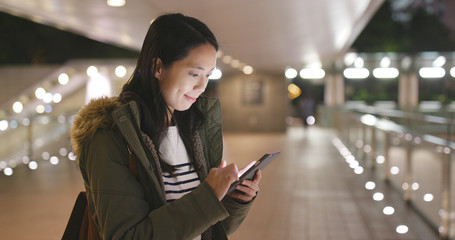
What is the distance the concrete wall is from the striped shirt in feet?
61.9

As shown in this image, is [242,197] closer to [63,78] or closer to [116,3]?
[116,3]

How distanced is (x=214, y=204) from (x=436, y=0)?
3701cm

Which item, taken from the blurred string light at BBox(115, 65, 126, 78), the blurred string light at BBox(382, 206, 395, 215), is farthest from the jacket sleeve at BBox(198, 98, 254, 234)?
the blurred string light at BBox(115, 65, 126, 78)

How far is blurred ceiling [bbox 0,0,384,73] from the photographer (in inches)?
233

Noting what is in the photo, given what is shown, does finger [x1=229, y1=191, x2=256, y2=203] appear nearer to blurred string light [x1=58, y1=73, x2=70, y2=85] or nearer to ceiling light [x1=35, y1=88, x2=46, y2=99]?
ceiling light [x1=35, y1=88, x2=46, y2=99]

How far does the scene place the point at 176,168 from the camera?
1.43 metres

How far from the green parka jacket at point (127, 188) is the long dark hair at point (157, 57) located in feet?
0.28

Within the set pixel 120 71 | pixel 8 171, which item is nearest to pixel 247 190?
pixel 8 171

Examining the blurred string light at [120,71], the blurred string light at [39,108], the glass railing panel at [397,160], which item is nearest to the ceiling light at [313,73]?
the blurred string light at [120,71]

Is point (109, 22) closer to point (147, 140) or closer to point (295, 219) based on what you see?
point (295, 219)

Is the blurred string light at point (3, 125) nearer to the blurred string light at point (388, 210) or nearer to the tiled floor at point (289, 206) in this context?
the tiled floor at point (289, 206)

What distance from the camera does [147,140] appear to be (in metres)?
1.30

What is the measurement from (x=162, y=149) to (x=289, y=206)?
16.2 feet

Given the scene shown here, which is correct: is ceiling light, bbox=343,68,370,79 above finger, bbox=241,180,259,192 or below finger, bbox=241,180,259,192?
above
